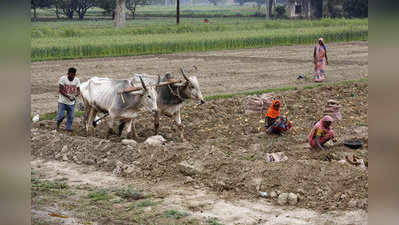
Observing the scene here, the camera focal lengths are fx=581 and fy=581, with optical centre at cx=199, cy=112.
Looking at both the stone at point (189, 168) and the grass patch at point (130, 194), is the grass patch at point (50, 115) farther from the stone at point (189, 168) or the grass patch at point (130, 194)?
the grass patch at point (130, 194)

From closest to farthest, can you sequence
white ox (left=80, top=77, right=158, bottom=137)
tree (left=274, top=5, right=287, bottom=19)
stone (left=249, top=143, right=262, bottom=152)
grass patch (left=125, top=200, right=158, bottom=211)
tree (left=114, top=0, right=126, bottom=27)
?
1. grass patch (left=125, top=200, right=158, bottom=211)
2. stone (left=249, top=143, right=262, bottom=152)
3. white ox (left=80, top=77, right=158, bottom=137)
4. tree (left=114, top=0, right=126, bottom=27)
5. tree (left=274, top=5, right=287, bottom=19)

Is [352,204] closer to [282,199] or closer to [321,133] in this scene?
[282,199]

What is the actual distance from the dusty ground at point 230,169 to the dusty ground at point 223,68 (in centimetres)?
536

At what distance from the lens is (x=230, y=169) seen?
9852mm

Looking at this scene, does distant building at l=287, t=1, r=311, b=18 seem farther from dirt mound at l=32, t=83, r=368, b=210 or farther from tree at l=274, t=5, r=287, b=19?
dirt mound at l=32, t=83, r=368, b=210

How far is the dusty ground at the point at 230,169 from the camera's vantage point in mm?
8227

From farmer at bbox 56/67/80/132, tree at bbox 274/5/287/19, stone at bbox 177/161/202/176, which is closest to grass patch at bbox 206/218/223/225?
stone at bbox 177/161/202/176

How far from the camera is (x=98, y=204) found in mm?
8742

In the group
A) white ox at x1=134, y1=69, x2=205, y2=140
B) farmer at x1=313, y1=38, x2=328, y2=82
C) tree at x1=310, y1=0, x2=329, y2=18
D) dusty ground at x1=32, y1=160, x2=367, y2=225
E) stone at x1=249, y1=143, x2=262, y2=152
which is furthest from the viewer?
tree at x1=310, y1=0, x2=329, y2=18

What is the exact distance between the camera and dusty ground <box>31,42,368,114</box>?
21.5 metres

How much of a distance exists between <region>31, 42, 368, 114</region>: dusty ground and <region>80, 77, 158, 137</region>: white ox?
4.13 meters

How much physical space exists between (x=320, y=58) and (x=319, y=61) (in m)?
0.22

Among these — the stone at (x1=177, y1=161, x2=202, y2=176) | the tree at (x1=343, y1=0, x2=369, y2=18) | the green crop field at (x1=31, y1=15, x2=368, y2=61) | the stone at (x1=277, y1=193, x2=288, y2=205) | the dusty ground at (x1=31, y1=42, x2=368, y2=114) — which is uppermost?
the tree at (x1=343, y1=0, x2=369, y2=18)
